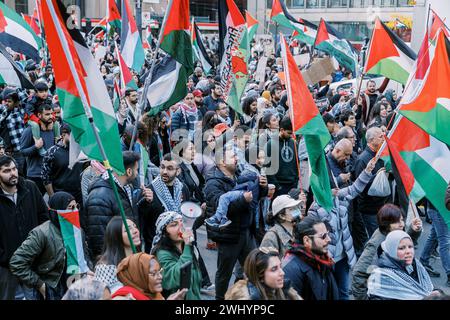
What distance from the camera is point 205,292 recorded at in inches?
289

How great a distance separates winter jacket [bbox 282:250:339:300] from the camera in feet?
16.3

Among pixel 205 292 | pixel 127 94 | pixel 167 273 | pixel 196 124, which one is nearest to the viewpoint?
pixel 167 273

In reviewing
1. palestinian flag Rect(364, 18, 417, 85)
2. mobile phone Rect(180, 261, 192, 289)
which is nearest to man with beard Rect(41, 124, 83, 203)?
mobile phone Rect(180, 261, 192, 289)

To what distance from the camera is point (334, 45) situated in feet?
44.1

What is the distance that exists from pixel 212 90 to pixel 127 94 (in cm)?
345

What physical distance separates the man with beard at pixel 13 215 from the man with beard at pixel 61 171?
1730mm

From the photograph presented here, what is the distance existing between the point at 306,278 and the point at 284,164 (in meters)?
3.33

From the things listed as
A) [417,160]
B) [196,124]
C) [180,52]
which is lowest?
[196,124]

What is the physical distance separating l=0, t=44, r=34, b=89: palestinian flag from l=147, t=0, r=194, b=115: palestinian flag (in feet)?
6.96

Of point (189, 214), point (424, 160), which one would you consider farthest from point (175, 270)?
point (424, 160)

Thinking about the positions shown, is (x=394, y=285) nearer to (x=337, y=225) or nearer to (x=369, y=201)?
(x=337, y=225)

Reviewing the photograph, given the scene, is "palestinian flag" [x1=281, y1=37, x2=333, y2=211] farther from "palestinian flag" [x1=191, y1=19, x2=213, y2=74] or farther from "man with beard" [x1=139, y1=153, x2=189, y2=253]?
"palestinian flag" [x1=191, y1=19, x2=213, y2=74]

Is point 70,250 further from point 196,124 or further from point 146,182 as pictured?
point 196,124
